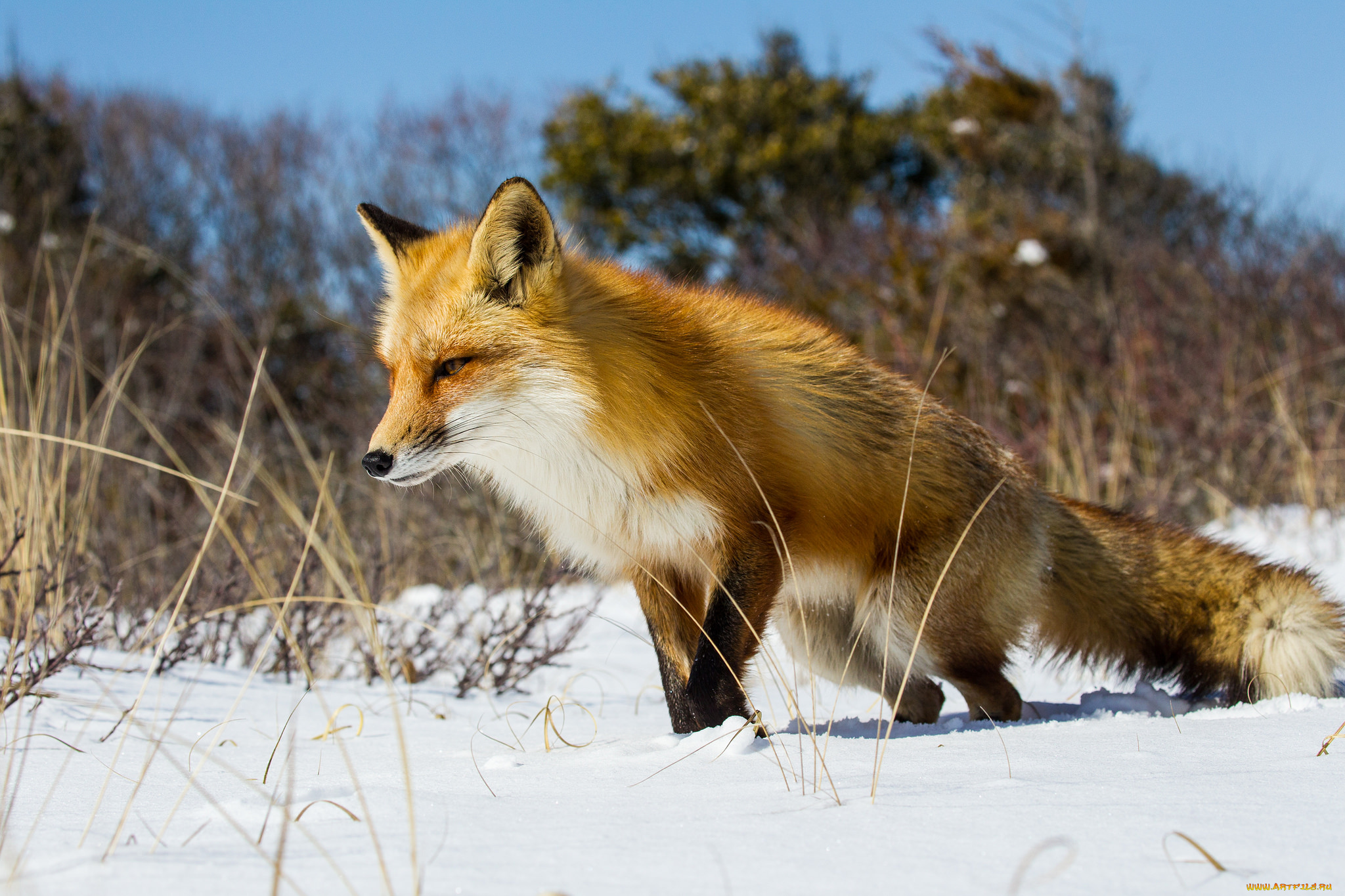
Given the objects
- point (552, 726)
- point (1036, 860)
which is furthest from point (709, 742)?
point (1036, 860)

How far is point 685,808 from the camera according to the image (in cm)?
175

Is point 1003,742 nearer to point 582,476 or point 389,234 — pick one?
point 582,476

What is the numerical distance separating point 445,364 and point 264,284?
15437 millimetres

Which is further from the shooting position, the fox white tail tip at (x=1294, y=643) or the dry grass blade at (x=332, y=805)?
the fox white tail tip at (x=1294, y=643)

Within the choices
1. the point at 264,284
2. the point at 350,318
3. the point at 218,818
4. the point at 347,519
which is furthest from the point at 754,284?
the point at 218,818

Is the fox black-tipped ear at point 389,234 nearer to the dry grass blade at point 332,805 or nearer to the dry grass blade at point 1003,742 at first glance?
the dry grass blade at point 332,805

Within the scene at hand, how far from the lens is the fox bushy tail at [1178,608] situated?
10.3 ft

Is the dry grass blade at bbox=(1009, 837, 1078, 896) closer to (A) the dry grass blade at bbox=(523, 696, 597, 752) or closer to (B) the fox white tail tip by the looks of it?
(A) the dry grass blade at bbox=(523, 696, 597, 752)

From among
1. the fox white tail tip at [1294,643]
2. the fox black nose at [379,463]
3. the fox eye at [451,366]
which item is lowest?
the fox white tail tip at [1294,643]

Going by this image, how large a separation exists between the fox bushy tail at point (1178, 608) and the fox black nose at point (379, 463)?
94.4 inches

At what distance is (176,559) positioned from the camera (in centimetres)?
605

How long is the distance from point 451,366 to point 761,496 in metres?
1.09

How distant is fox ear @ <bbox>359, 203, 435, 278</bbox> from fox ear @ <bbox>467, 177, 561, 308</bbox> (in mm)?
505

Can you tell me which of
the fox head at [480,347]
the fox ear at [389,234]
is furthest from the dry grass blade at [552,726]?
the fox ear at [389,234]
